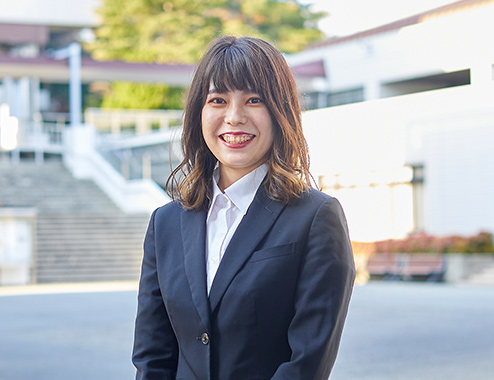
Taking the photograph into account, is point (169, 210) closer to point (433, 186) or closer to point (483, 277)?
point (483, 277)

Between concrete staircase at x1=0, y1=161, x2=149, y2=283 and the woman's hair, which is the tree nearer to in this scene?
concrete staircase at x1=0, y1=161, x2=149, y2=283

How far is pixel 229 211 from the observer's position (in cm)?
255

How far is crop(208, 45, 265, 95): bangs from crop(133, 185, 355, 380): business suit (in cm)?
31

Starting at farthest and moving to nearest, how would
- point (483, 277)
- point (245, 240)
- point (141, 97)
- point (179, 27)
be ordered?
1. point (179, 27)
2. point (141, 97)
3. point (483, 277)
4. point (245, 240)

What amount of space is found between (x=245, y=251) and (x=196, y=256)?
17cm

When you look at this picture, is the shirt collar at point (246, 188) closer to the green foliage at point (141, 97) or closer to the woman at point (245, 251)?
the woman at point (245, 251)

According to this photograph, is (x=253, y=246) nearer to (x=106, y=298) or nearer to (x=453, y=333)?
(x=453, y=333)

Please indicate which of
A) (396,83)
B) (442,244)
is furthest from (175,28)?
(396,83)

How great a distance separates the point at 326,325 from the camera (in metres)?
2.28

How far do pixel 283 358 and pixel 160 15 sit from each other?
35.0 m

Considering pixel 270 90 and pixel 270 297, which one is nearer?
pixel 270 297

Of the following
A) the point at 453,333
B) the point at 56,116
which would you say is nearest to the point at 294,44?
the point at 56,116

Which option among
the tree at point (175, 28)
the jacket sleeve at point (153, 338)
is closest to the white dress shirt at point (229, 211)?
the jacket sleeve at point (153, 338)

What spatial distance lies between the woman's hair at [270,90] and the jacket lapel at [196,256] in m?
0.05
